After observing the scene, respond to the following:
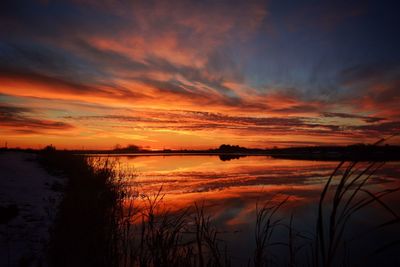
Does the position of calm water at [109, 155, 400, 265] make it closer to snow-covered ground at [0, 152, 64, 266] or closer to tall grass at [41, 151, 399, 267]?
tall grass at [41, 151, 399, 267]

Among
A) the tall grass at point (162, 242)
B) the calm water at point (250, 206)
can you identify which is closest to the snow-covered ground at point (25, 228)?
the tall grass at point (162, 242)

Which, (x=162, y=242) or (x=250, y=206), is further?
(x=250, y=206)

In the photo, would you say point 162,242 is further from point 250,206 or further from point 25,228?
point 250,206

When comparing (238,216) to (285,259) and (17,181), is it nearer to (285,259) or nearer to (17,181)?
(285,259)

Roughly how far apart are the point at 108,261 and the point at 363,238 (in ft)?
21.2

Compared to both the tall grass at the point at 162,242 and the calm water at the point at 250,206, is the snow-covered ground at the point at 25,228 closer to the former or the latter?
the tall grass at the point at 162,242

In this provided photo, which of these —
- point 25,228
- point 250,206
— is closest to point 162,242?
point 25,228

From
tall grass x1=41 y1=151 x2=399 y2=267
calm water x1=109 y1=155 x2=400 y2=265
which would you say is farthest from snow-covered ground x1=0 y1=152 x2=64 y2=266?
calm water x1=109 y1=155 x2=400 y2=265

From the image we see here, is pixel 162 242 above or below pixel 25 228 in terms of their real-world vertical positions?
above

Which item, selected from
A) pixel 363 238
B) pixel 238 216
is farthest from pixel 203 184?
pixel 363 238

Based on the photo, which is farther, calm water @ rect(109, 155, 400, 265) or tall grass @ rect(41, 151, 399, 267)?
calm water @ rect(109, 155, 400, 265)

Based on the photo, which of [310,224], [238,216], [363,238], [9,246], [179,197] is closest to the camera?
[9,246]

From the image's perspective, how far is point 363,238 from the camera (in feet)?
27.5

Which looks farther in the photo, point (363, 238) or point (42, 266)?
point (363, 238)
